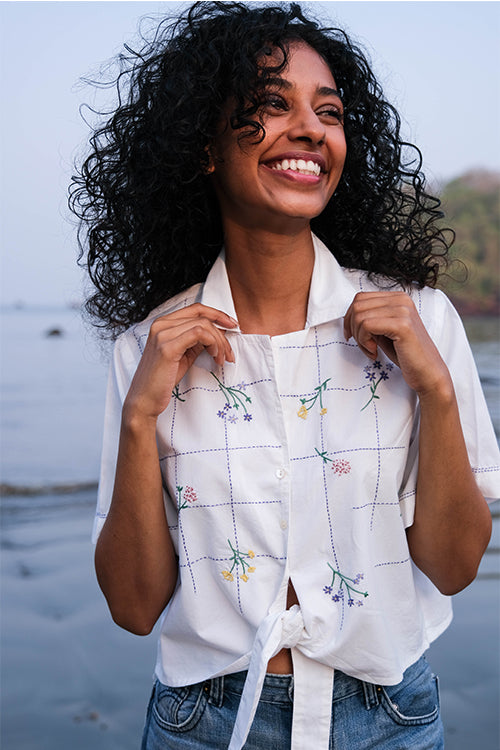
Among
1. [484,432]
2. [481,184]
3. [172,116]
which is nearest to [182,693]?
[484,432]

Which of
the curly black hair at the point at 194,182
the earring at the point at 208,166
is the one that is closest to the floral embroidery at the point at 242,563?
A: the curly black hair at the point at 194,182

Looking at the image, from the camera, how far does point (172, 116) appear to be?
1.91 meters

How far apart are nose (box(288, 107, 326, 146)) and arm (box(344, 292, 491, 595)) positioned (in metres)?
0.34

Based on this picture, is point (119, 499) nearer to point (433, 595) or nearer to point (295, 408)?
point (295, 408)

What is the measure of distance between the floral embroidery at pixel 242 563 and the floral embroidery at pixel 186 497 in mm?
116

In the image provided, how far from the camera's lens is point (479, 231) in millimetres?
28766

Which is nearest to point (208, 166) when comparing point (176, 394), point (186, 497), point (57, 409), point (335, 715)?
point (176, 394)

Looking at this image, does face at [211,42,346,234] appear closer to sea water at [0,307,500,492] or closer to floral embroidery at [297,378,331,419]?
floral embroidery at [297,378,331,419]

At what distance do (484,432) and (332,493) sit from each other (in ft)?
1.14

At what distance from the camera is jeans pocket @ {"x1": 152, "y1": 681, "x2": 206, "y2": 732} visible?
174 cm

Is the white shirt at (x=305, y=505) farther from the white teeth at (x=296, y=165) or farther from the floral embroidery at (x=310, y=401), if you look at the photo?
the white teeth at (x=296, y=165)

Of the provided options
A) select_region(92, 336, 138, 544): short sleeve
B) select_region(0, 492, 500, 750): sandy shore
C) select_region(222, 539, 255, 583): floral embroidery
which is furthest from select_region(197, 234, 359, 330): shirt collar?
select_region(0, 492, 500, 750): sandy shore

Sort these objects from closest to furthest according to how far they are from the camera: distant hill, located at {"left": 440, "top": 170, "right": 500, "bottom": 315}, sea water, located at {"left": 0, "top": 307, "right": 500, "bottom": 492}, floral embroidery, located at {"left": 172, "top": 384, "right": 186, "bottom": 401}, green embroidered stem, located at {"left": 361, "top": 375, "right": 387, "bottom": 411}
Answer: green embroidered stem, located at {"left": 361, "top": 375, "right": 387, "bottom": 411}
floral embroidery, located at {"left": 172, "top": 384, "right": 186, "bottom": 401}
sea water, located at {"left": 0, "top": 307, "right": 500, "bottom": 492}
distant hill, located at {"left": 440, "top": 170, "right": 500, "bottom": 315}

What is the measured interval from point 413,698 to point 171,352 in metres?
0.84
